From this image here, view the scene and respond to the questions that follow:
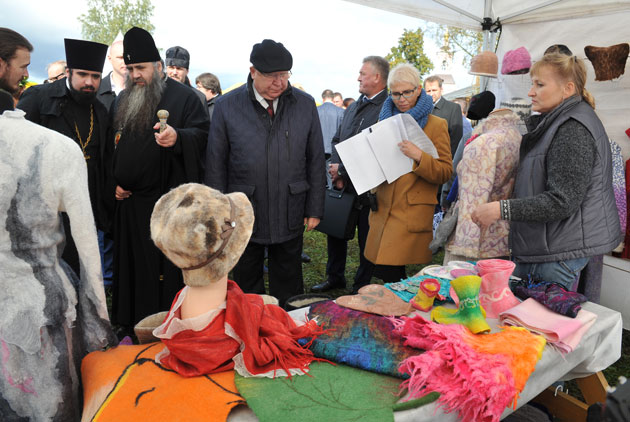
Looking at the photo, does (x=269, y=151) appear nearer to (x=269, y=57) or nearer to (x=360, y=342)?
(x=269, y=57)

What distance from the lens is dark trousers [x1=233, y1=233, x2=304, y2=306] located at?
3092 millimetres

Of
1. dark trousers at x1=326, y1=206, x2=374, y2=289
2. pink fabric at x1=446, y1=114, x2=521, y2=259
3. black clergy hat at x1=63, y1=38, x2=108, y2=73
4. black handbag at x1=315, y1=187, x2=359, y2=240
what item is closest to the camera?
pink fabric at x1=446, y1=114, x2=521, y2=259

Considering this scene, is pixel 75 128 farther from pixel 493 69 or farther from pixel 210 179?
pixel 493 69

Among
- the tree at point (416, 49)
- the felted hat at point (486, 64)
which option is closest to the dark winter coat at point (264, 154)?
the felted hat at point (486, 64)

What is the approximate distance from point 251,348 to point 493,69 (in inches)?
159

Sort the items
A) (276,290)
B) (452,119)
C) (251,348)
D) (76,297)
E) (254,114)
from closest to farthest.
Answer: (251,348), (76,297), (254,114), (276,290), (452,119)

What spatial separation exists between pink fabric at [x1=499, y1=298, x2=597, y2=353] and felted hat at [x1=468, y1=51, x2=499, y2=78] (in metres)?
3.10

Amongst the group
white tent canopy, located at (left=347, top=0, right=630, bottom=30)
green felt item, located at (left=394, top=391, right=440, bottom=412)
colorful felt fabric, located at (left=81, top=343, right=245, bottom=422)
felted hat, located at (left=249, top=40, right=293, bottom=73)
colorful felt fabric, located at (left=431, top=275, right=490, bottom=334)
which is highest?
white tent canopy, located at (left=347, top=0, right=630, bottom=30)

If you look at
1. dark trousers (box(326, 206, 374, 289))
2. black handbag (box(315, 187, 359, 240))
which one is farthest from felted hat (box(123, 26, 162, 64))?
dark trousers (box(326, 206, 374, 289))

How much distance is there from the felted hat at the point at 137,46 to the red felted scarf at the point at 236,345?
2029 millimetres

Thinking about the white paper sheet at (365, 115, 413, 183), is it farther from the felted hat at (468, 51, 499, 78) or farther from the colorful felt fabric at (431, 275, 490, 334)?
the felted hat at (468, 51, 499, 78)

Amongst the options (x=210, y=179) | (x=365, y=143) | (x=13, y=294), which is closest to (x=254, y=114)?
(x=210, y=179)

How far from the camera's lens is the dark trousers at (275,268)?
10.1 ft

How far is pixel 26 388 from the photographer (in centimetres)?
147
